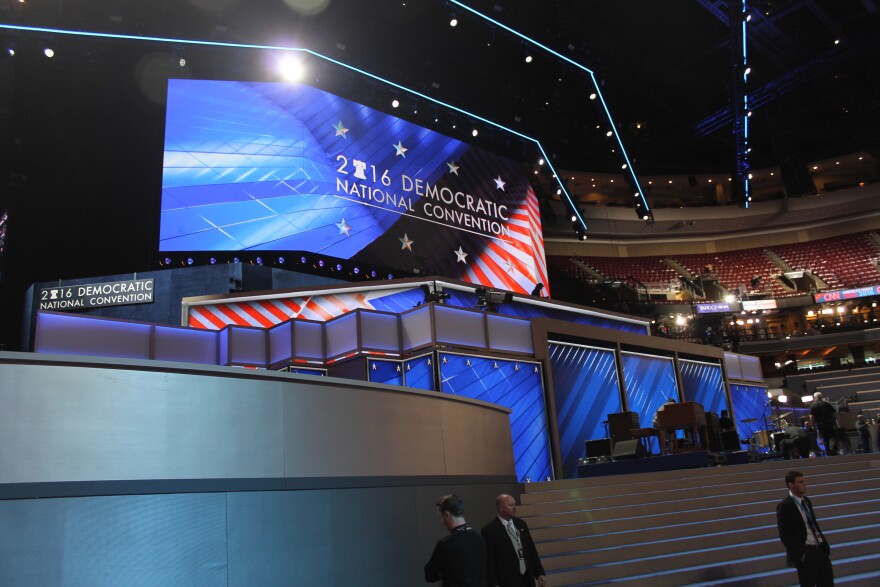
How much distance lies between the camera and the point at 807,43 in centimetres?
2406

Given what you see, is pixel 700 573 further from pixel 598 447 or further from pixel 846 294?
pixel 846 294

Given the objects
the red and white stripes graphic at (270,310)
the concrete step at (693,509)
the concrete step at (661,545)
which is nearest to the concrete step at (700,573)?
the concrete step at (661,545)

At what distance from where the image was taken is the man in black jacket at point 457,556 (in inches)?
162

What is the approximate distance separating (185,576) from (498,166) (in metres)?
18.6

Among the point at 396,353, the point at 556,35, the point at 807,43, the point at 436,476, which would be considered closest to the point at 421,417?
the point at 436,476

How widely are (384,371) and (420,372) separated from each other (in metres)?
0.52

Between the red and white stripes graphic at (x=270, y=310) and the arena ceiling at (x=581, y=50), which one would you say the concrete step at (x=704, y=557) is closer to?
the red and white stripes graphic at (x=270, y=310)

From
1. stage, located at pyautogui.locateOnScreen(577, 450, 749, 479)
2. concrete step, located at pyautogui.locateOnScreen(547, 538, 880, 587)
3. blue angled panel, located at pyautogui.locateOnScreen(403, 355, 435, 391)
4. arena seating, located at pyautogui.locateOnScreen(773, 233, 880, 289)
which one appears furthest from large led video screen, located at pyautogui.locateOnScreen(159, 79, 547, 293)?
arena seating, located at pyautogui.locateOnScreen(773, 233, 880, 289)

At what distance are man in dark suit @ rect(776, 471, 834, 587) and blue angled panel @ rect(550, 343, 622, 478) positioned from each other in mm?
5701

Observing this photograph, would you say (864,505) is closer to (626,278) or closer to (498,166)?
(498,166)

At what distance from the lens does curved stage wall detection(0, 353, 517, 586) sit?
3836 mm

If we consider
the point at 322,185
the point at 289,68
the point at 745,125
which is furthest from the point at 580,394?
the point at 745,125

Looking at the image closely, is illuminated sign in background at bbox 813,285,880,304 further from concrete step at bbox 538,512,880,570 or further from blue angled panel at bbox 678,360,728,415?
concrete step at bbox 538,512,880,570

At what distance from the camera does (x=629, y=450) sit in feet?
35.9
